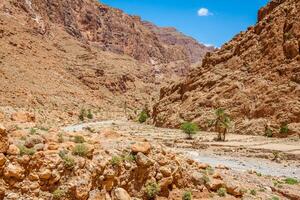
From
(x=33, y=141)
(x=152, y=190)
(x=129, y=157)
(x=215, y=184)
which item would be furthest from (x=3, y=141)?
(x=215, y=184)

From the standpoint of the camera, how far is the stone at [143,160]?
43.0 feet

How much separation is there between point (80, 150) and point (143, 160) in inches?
88.1

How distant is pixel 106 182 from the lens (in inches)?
477

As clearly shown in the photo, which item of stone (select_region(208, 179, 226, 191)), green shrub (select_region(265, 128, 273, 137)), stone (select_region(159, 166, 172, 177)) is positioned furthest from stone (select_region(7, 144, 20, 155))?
green shrub (select_region(265, 128, 273, 137))

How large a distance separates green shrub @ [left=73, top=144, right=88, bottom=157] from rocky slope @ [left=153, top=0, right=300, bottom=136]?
46.3 m

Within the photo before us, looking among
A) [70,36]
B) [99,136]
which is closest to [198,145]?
[99,136]

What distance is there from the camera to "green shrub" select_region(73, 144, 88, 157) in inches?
461

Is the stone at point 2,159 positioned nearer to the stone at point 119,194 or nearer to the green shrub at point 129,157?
the stone at point 119,194

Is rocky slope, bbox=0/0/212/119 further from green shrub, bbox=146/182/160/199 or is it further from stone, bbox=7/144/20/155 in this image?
stone, bbox=7/144/20/155

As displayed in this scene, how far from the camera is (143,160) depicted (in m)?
13.1

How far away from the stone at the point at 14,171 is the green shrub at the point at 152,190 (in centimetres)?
422

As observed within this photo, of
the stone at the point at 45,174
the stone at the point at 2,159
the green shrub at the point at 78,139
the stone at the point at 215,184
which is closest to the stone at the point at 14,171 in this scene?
the stone at the point at 2,159

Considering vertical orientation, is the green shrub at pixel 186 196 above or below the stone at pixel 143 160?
below

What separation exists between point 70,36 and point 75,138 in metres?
159
